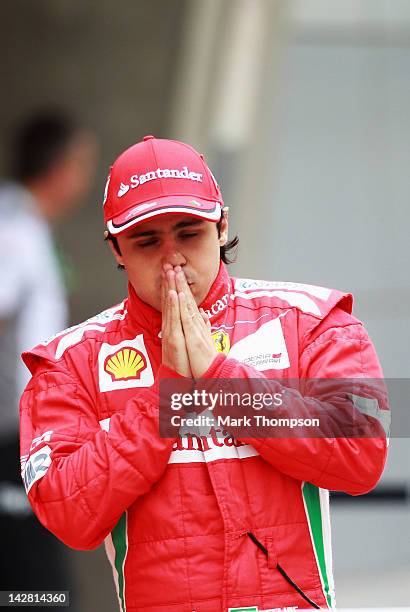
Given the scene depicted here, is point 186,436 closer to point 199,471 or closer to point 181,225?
point 199,471

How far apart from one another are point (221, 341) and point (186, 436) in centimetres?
24

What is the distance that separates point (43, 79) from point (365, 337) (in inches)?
315

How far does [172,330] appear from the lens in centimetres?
241

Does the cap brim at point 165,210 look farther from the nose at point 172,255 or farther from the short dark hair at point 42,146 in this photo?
the short dark hair at point 42,146

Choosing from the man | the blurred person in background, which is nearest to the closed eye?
the man

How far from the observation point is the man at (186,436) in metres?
2.35

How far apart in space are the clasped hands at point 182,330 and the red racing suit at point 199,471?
1.3 inches

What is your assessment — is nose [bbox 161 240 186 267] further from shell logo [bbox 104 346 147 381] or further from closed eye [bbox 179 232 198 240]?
shell logo [bbox 104 346 147 381]

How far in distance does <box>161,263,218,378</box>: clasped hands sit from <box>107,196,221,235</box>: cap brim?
0.12 meters

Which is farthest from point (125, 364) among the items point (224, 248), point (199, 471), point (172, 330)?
point (224, 248)

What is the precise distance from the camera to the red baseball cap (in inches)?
96.7

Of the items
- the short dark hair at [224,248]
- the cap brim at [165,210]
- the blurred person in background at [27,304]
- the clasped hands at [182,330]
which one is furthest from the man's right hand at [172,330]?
the blurred person in background at [27,304]

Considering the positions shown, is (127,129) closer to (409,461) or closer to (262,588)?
(409,461)

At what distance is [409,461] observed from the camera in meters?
7.61
